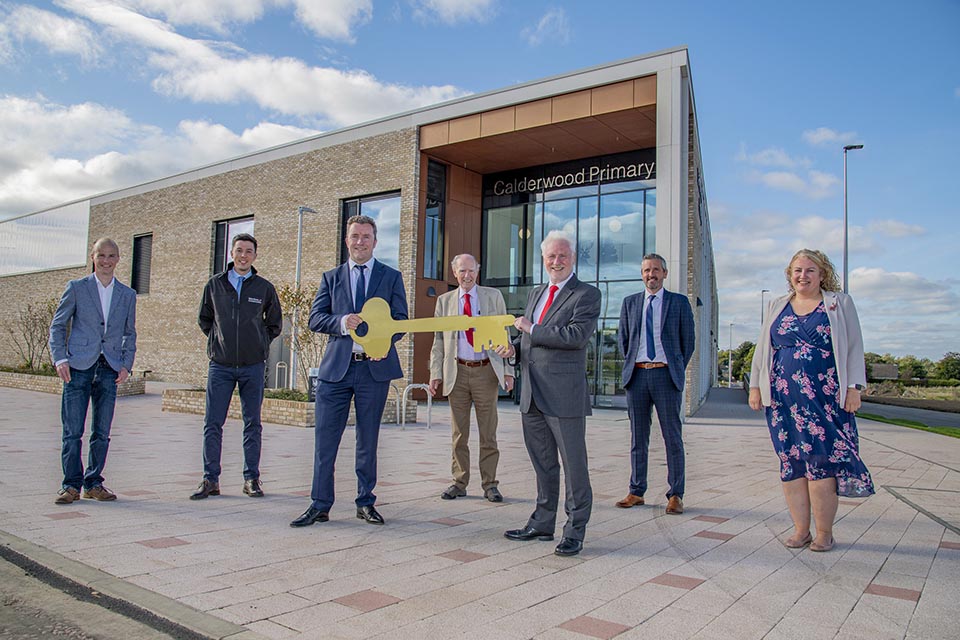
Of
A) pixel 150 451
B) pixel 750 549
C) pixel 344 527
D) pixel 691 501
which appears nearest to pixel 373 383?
pixel 344 527

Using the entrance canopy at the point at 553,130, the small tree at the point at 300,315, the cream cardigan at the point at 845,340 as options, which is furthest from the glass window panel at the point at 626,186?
the cream cardigan at the point at 845,340

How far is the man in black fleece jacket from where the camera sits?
533 centimetres

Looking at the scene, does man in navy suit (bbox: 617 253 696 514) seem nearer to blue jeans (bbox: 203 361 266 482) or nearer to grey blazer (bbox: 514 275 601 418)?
grey blazer (bbox: 514 275 601 418)

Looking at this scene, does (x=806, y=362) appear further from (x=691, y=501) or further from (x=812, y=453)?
(x=691, y=501)

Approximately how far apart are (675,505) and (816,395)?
58.2 inches

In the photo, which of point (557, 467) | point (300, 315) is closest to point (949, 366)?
point (300, 315)

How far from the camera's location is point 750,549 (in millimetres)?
4074

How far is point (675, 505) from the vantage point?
5.07 m

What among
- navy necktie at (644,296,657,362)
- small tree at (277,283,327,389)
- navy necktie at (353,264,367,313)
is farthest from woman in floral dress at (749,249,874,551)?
small tree at (277,283,327,389)

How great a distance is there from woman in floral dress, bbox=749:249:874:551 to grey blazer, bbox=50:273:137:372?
4.57 metres

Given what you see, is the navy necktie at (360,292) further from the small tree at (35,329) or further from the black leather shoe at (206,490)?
the small tree at (35,329)

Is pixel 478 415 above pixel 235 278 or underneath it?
underneath

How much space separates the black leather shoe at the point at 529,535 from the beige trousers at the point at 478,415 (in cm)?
128

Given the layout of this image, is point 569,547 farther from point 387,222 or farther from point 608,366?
point 387,222
